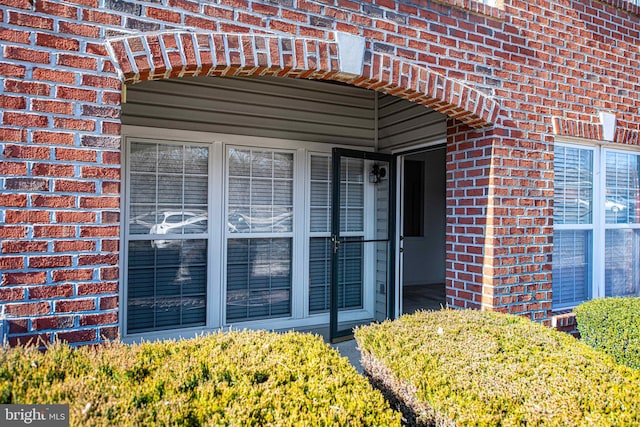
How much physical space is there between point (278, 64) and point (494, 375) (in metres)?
2.24

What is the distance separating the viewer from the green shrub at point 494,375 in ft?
5.88

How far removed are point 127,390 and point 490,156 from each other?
3309mm

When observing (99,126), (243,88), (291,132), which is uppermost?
(243,88)

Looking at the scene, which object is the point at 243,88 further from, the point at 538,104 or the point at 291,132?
the point at 538,104

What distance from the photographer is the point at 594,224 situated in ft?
15.5

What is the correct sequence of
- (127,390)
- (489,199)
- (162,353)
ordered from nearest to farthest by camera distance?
(127,390), (162,353), (489,199)

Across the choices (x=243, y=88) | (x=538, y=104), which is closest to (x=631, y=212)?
(x=538, y=104)

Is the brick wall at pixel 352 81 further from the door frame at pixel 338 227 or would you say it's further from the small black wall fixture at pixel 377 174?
the small black wall fixture at pixel 377 174

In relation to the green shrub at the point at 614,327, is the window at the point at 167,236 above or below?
above

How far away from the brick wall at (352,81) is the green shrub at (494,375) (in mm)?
1342

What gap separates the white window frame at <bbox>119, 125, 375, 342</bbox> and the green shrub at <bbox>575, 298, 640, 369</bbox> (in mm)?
2470

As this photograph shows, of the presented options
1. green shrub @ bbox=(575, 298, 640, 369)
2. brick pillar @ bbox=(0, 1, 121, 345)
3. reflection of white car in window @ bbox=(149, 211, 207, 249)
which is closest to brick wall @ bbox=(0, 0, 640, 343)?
brick pillar @ bbox=(0, 1, 121, 345)

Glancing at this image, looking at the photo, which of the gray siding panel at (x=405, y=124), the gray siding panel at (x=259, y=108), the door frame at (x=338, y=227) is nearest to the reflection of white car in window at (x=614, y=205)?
the gray siding panel at (x=405, y=124)

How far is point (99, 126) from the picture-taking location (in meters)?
2.49
